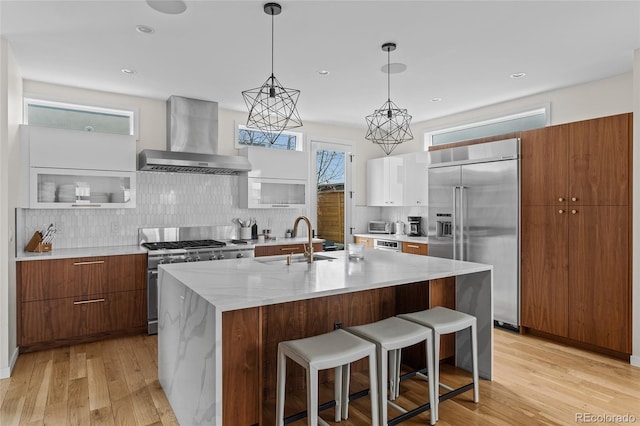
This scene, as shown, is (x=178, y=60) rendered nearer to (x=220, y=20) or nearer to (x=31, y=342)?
(x=220, y=20)

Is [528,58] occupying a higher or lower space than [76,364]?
higher

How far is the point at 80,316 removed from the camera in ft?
12.5

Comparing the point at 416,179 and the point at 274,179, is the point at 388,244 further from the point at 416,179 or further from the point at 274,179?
the point at 274,179

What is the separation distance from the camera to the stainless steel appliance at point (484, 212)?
4.14 meters

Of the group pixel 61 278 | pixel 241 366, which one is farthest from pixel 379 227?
pixel 241 366

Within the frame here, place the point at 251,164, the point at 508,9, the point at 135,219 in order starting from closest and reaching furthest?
the point at 508,9, the point at 135,219, the point at 251,164

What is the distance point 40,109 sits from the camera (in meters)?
4.23

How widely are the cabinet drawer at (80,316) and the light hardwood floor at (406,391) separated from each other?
0.17 metres

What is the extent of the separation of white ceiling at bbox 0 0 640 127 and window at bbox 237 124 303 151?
84cm

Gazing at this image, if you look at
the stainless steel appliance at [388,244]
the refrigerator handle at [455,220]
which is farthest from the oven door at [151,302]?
the refrigerator handle at [455,220]

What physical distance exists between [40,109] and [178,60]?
1.86 metres

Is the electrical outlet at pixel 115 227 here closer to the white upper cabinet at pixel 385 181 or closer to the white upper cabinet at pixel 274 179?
the white upper cabinet at pixel 274 179

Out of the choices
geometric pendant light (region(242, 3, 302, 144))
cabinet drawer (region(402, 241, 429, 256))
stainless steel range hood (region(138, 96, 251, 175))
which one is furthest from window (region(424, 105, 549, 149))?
stainless steel range hood (region(138, 96, 251, 175))

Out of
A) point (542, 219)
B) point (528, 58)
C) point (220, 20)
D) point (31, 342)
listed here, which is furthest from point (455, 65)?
point (31, 342)
